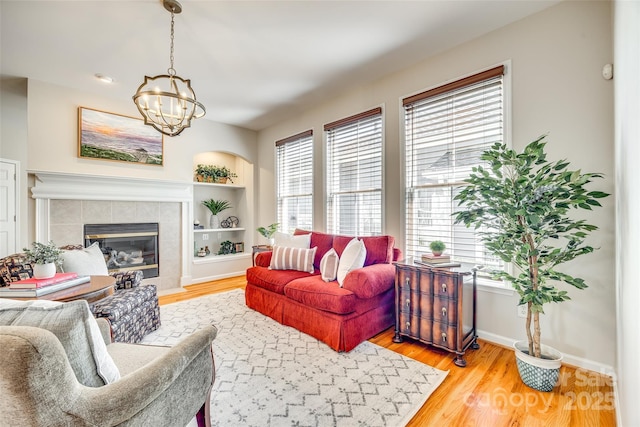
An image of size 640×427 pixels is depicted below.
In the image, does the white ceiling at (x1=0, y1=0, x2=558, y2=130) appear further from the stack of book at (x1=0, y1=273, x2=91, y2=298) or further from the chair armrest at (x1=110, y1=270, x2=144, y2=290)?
the chair armrest at (x1=110, y1=270, x2=144, y2=290)

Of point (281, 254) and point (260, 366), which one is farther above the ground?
point (281, 254)

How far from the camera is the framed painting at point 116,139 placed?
3771 mm

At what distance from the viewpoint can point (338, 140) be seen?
13.1ft

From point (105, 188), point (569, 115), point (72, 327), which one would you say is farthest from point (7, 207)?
point (569, 115)

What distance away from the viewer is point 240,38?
265 cm

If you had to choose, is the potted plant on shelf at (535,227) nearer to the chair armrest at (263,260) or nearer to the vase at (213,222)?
the chair armrest at (263,260)

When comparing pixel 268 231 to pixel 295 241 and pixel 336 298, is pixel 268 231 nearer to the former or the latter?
pixel 295 241

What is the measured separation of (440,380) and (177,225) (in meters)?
4.36

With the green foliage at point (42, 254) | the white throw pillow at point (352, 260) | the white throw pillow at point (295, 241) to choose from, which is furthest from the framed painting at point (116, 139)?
the white throw pillow at point (352, 260)

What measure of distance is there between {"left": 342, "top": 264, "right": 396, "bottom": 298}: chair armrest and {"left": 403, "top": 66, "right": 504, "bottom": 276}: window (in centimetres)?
73

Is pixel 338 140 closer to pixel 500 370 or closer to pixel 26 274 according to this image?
pixel 500 370

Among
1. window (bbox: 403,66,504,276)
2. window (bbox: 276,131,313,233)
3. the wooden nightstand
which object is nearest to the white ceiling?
window (bbox: 403,66,504,276)

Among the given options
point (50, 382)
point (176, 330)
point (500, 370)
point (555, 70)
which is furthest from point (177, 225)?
point (555, 70)

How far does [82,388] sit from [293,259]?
2456 mm
